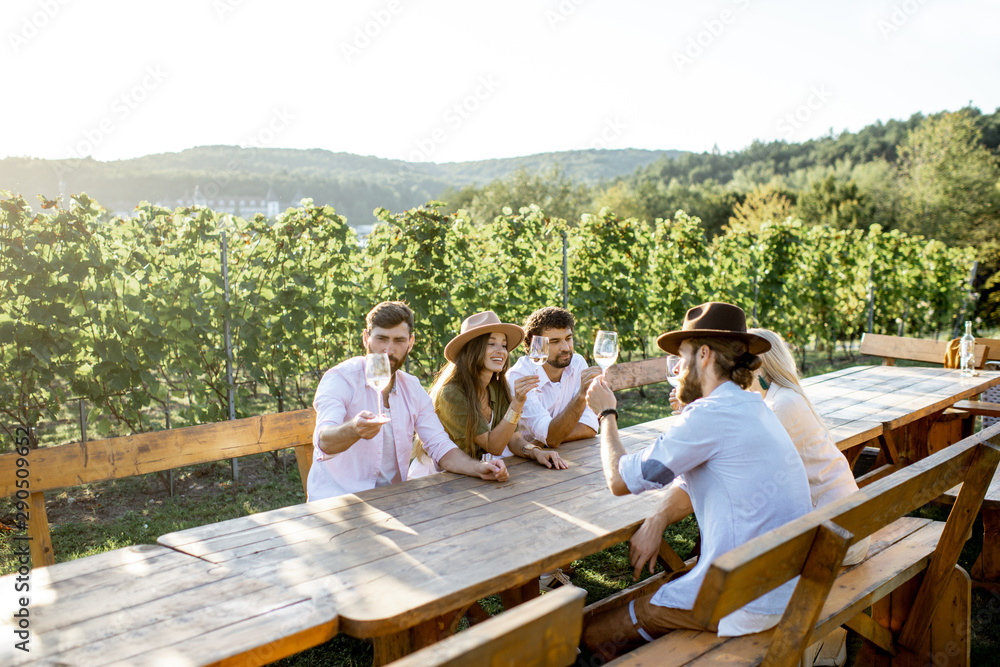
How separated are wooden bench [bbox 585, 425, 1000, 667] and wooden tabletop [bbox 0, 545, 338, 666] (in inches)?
A: 36.0

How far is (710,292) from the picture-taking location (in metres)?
9.41

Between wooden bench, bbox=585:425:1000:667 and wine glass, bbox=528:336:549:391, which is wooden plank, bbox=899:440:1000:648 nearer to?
wooden bench, bbox=585:425:1000:667

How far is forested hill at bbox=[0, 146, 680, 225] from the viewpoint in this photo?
678 cm

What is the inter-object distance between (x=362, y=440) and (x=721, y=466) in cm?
153

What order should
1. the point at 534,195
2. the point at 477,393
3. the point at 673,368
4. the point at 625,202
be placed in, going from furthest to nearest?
the point at 534,195
the point at 625,202
the point at 477,393
the point at 673,368

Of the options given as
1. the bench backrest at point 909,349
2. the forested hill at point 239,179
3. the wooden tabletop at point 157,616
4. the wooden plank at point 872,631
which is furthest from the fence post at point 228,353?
the bench backrest at point 909,349

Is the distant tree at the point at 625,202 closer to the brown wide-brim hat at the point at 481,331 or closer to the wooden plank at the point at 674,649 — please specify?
the brown wide-brim hat at the point at 481,331

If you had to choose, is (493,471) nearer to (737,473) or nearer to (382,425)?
Answer: (382,425)

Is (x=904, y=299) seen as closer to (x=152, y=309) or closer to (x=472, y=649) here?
(x=152, y=309)

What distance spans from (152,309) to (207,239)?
719 mm

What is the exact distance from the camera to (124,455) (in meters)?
2.70

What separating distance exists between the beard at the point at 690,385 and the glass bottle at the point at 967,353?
4.01 m

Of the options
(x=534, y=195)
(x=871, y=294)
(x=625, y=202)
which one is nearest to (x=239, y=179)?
(x=871, y=294)

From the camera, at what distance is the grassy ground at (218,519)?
122 inches
